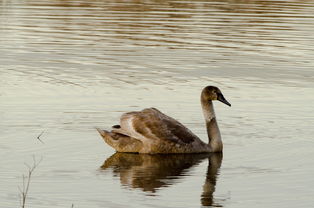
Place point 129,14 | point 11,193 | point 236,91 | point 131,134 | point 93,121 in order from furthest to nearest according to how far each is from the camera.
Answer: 1. point 129,14
2. point 236,91
3. point 93,121
4. point 131,134
5. point 11,193

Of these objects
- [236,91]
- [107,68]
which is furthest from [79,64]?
[236,91]

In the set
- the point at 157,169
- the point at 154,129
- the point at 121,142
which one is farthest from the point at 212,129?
the point at 157,169

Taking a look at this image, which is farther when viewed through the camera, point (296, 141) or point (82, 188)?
point (296, 141)

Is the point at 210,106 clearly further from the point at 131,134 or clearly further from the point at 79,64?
the point at 79,64

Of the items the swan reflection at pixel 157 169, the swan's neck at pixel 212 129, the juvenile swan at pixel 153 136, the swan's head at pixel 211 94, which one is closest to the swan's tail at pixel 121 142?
the juvenile swan at pixel 153 136

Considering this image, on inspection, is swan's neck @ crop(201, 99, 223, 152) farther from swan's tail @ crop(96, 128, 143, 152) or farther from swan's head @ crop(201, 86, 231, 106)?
swan's tail @ crop(96, 128, 143, 152)

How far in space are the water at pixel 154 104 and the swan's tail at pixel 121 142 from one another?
187mm

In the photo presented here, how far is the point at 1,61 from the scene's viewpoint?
2667 centimetres

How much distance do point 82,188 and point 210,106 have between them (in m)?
4.37

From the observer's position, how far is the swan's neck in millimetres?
16984

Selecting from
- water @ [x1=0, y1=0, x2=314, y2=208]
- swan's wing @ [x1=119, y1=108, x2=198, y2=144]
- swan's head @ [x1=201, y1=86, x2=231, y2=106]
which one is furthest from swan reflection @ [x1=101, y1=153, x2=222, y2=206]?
swan's head @ [x1=201, y1=86, x2=231, y2=106]

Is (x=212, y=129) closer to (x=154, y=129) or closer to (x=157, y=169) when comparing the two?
(x=154, y=129)

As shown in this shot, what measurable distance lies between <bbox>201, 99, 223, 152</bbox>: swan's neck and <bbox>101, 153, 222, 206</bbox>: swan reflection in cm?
15

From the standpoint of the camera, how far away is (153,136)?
55.4ft
